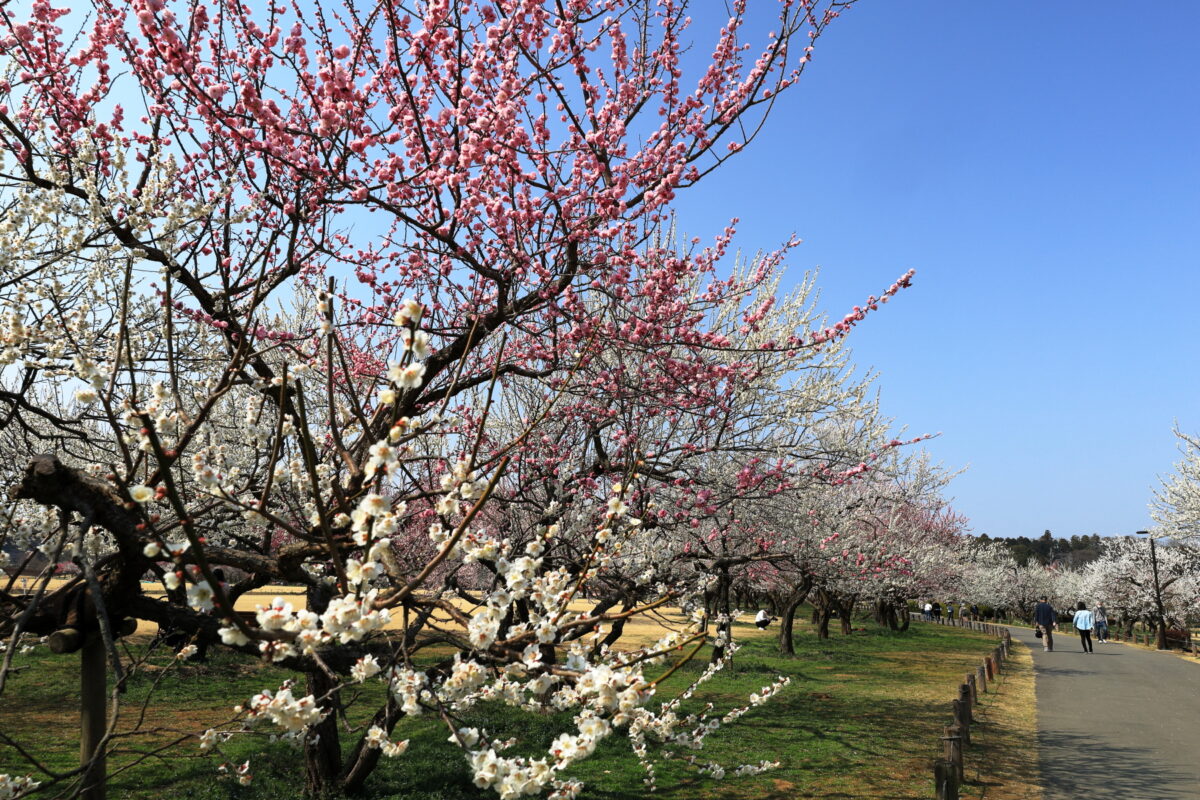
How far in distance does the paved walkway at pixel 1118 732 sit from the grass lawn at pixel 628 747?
52cm

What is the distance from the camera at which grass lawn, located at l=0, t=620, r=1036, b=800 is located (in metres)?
8.55

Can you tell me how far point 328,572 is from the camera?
7.91m

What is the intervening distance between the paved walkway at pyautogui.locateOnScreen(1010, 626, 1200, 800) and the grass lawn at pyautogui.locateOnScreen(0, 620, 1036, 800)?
1.69 ft

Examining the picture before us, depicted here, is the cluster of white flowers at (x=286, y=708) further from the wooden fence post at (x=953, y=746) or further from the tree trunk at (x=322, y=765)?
the wooden fence post at (x=953, y=746)

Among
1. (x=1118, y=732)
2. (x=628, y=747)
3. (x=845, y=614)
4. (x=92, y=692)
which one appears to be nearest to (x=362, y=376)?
A: (x=92, y=692)

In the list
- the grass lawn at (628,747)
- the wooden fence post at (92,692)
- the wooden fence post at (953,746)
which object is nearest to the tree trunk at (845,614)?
the grass lawn at (628,747)

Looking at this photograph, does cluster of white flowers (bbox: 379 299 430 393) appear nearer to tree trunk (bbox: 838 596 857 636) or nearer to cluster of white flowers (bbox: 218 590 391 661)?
cluster of white flowers (bbox: 218 590 391 661)

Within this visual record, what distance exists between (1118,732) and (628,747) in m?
8.27

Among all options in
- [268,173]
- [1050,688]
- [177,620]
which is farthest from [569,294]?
[1050,688]

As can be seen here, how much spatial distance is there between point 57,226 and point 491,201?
3.45 metres

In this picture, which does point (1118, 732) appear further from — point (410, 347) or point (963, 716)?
point (410, 347)

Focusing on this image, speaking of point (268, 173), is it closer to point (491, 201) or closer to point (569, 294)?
point (491, 201)

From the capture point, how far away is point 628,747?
10633mm

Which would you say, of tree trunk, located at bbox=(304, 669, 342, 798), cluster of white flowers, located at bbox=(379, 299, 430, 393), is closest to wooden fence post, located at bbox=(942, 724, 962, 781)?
tree trunk, located at bbox=(304, 669, 342, 798)
